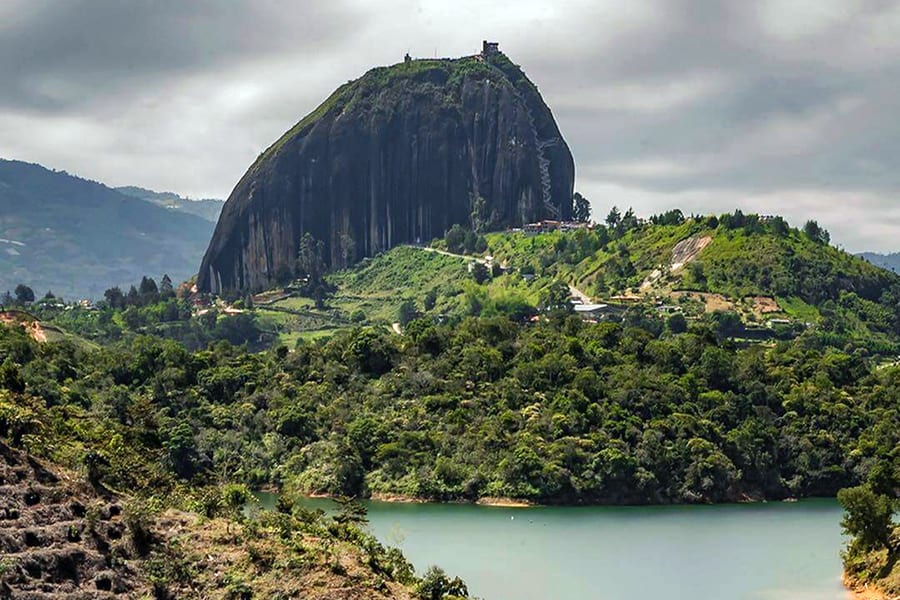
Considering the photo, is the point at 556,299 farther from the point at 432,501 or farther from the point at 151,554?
the point at 151,554

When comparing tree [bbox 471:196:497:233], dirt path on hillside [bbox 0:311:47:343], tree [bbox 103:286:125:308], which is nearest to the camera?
dirt path on hillside [bbox 0:311:47:343]

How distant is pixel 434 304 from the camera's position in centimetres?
15088

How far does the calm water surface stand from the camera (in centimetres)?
4969

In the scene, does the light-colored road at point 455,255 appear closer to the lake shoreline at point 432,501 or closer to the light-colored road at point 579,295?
the light-colored road at point 579,295

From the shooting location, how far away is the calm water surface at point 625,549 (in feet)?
163

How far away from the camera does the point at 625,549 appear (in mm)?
56875

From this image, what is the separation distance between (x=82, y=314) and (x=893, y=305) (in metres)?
97.4

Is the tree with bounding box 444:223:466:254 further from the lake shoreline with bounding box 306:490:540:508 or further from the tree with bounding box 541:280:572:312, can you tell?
the lake shoreline with bounding box 306:490:540:508

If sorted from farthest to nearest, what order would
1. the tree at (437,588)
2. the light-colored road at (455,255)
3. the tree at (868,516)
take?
1. the light-colored road at (455,255)
2. the tree at (868,516)
3. the tree at (437,588)

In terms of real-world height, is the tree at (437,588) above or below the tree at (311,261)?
below

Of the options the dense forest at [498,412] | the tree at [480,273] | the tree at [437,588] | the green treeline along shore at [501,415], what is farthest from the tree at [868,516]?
the tree at [480,273]


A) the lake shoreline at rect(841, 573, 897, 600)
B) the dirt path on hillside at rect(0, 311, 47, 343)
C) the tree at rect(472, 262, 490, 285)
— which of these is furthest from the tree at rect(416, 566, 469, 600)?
the tree at rect(472, 262, 490, 285)

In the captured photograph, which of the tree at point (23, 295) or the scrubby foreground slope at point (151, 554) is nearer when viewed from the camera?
the scrubby foreground slope at point (151, 554)

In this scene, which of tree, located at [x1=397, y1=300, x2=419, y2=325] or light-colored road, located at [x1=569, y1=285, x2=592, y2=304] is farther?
tree, located at [x1=397, y1=300, x2=419, y2=325]
